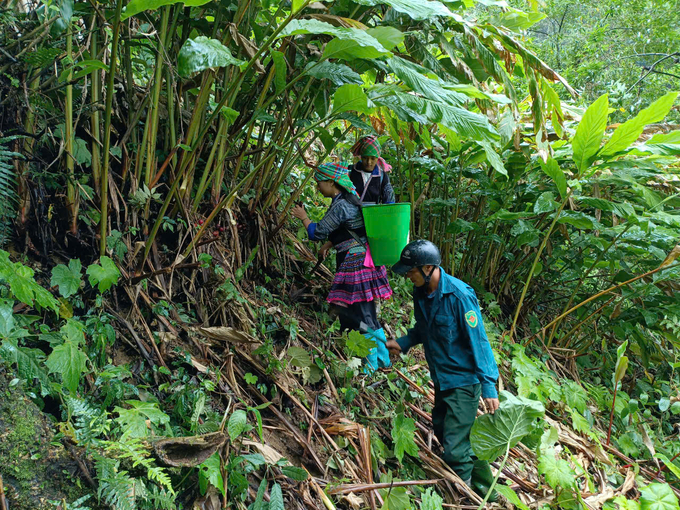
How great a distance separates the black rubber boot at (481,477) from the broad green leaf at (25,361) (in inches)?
89.4

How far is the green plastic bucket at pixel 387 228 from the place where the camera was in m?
2.88

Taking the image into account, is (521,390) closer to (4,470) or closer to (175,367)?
(175,367)

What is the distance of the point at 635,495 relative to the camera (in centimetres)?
288

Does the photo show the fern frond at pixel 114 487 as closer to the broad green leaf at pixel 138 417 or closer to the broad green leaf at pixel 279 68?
the broad green leaf at pixel 138 417

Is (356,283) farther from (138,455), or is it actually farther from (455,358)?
(138,455)

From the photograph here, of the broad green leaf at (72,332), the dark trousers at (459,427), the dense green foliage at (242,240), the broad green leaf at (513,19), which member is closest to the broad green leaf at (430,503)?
the dense green foliage at (242,240)

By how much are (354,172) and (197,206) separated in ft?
5.14

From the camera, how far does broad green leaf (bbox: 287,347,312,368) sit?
2494mm

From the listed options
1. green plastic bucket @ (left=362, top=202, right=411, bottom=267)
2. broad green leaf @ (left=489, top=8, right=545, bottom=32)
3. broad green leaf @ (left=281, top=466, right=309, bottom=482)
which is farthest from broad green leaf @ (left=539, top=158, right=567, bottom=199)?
broad green leaf @ (left=281, top=466, right=309, bottom=482)

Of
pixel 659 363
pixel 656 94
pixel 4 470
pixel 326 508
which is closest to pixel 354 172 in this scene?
pixel 326 508

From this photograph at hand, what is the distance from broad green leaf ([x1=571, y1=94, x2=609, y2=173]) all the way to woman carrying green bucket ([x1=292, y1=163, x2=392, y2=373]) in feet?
4.94

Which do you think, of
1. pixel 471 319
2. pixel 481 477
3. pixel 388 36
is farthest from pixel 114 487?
pixel 481 477

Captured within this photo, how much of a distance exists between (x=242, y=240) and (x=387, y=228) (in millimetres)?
954

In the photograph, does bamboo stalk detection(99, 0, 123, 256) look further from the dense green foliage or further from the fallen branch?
the fallen branch
